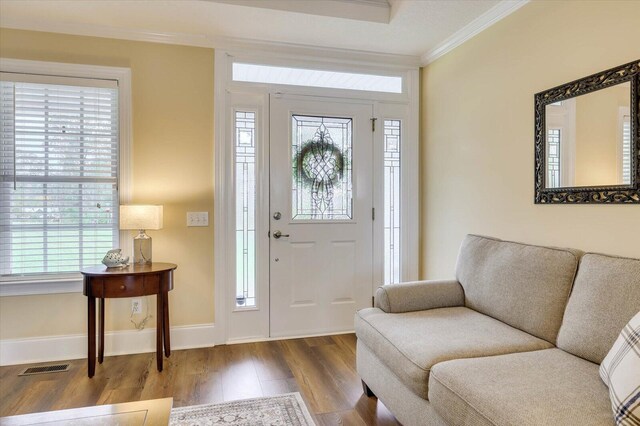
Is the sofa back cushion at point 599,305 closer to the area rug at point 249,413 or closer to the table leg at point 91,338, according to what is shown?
the area rug at point 249,413

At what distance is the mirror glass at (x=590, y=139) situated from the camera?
184 centimetres

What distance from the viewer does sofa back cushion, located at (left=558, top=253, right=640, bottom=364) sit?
155 centimetres

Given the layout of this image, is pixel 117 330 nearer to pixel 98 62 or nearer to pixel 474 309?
pixel 98 62

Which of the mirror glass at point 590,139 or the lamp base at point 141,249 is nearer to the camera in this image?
the mirror glass at point 590,139

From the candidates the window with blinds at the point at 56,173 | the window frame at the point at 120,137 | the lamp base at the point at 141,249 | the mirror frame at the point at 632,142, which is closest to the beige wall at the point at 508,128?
the mirror frame at the point at 632,142

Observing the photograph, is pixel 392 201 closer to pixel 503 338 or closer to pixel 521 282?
pixel 521 282

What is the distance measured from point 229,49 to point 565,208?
8.80 ft

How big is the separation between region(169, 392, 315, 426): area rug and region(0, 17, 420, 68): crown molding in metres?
2.63

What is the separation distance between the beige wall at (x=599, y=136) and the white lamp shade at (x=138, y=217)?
2.66 metres

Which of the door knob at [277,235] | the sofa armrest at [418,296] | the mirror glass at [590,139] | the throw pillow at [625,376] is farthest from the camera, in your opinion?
the door knob at [277,235]

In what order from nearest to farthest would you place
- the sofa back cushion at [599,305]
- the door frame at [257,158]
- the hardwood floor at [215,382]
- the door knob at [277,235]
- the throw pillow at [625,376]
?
the throw pillow at [625,376] < the sofa back cushion at [599,305] < the hardwood floor at [215,382] < the door frame at [257,158] < the door knob at [277,235]

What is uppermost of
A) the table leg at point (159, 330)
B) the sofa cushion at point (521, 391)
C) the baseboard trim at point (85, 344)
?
the sofa cushion at point (521, 391)

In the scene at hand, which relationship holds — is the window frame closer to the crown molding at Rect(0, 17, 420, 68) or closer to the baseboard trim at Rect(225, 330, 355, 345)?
the crown molding at Rect(0, 17, 420, 68)

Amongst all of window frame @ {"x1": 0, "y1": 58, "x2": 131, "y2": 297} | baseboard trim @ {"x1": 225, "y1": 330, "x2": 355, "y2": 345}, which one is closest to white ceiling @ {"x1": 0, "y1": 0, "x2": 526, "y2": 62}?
window frame @ {"x1": 0, "y1": 58, "x2": 131, "y2": 297}
